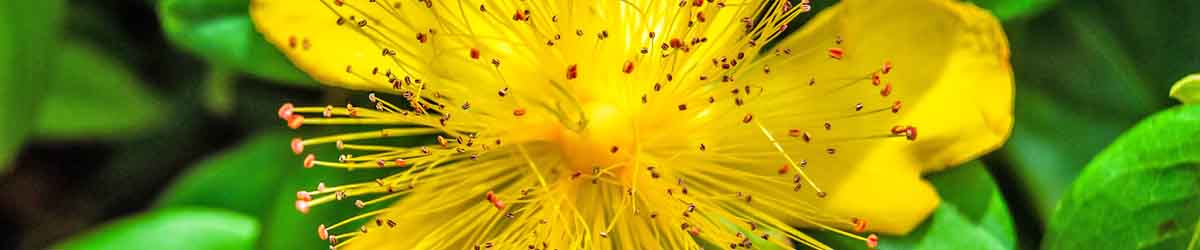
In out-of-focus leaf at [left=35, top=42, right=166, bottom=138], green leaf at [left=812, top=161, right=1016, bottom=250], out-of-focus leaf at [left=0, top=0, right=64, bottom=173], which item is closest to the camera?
green leaf at [left=812, top=161, right=1016, bottom=250]

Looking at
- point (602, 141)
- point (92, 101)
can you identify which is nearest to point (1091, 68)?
point (602, 141)

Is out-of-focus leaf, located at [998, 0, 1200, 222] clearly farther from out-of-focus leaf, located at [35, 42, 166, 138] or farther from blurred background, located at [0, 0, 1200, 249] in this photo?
out-of-focus leaf, located at [35, 42, 166, 138]

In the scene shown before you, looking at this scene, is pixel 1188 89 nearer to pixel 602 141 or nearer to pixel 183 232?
pixel 602 141

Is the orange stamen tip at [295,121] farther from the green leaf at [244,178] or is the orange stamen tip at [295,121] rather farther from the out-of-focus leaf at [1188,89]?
the out-of-focus leaf at [1188,89]

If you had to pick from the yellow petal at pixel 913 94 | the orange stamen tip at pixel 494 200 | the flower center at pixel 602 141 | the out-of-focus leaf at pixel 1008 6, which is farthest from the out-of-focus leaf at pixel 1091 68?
the orange stamen tip at pixel 494 200

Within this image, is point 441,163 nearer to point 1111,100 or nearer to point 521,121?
point 521,121

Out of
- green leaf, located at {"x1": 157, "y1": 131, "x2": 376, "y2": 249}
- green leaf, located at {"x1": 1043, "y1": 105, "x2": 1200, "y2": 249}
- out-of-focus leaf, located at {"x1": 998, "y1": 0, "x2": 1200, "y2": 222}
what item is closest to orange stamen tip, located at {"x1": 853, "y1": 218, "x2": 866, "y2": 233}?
green leaf, located at {"x1": 1043, "y1": 105, "x2": 1200, "y2": 249}

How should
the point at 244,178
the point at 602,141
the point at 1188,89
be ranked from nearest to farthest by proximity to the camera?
1. the point at 1188,89
2. the point at 602,141
3. the point at 244,178
